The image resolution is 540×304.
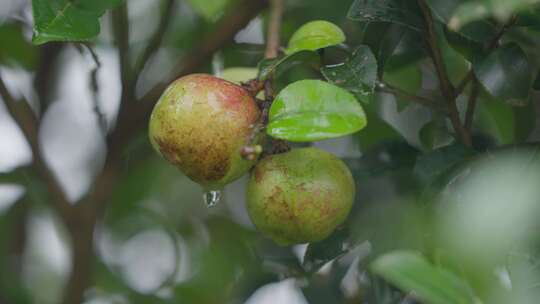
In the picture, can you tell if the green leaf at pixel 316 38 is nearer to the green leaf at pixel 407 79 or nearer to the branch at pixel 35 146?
the green leaf at pixel 407 79

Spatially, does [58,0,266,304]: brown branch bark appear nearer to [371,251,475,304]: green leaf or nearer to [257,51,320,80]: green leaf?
[257,51,320,80]: green leaf

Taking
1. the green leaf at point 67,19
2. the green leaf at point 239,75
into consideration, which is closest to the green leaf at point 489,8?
the green leaf at point 67,19

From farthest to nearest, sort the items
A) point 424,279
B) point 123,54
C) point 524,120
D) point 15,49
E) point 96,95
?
1. point 15,49
2. point 123,54
3. point 96,95
4. point 524,120
5. point 424,279

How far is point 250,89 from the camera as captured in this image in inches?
30.1

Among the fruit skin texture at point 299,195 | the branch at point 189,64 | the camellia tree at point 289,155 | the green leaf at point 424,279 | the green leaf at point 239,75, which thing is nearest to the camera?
the green leaf at point 424,279

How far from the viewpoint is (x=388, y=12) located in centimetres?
73

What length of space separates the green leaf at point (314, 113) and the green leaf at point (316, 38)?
0.07 meters

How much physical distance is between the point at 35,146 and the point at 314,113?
69 centimetres

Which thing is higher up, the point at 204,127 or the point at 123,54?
the point at 204,127

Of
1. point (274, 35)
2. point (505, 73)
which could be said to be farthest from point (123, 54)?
point (505, 73)

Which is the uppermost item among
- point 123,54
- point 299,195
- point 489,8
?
point 489,8

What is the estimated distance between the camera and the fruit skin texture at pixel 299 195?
72 cm

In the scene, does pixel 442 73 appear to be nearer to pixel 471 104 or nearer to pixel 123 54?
pixel 471 104

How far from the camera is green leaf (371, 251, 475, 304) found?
0.47 metres
